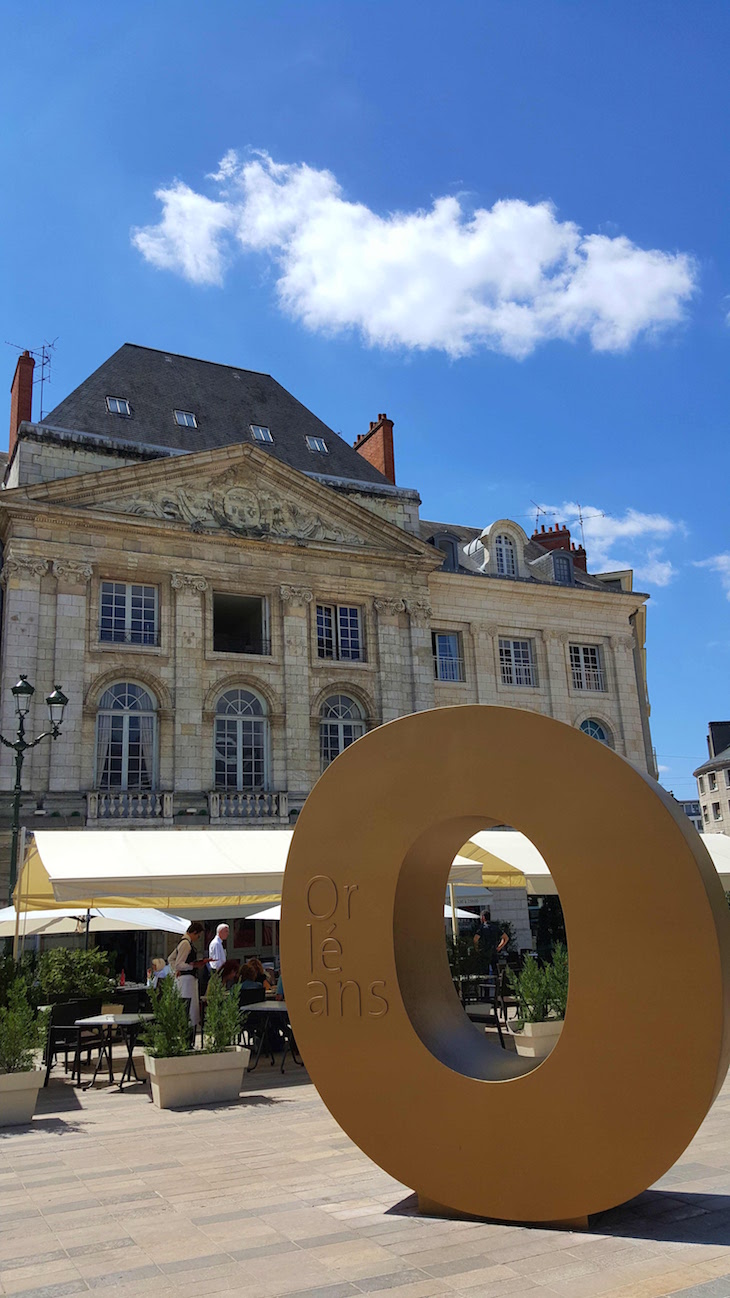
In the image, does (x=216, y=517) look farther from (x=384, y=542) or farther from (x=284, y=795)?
(x=284, y=795)

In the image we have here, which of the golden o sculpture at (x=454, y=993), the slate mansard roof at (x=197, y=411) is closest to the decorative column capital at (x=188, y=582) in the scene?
the slate mansard roof at (x=197, y=411)

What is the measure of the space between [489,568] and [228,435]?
342 inches

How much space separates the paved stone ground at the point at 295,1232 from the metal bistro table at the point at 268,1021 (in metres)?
3.70

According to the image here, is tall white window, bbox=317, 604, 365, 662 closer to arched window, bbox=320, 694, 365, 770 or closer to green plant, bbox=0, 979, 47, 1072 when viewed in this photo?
arched window, bbox=320, 694, 365, 770

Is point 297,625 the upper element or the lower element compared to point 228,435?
lower

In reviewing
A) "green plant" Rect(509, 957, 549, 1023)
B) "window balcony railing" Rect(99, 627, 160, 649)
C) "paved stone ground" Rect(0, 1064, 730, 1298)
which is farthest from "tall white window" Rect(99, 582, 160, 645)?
"paved stone ground" Rect(0, 1064, 730, 1298)

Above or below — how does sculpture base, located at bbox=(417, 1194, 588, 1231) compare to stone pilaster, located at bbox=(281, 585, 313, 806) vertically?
below

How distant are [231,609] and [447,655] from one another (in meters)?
6.29

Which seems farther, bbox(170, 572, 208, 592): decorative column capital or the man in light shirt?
bbox(170, 572, 208, 592): decorative column capital

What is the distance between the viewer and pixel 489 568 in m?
29.2

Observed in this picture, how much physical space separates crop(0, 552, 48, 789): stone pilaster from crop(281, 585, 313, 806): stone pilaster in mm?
5876

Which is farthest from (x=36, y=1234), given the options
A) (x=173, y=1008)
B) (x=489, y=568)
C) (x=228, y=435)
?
(x=489, y=568)

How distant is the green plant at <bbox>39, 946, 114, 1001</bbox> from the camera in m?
12.7

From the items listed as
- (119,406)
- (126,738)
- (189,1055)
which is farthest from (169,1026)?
(119,406)
